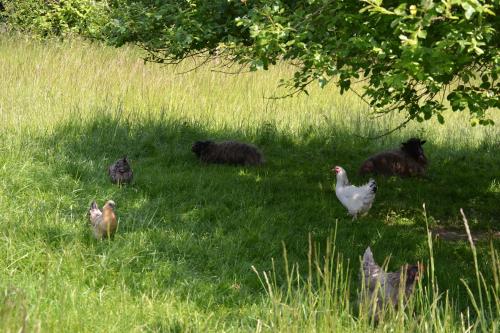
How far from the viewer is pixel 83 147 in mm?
10914

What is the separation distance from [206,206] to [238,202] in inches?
17.4

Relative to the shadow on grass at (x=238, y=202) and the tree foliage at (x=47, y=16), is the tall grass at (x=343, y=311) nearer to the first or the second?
the shadow on grass at (x=238, y=202)

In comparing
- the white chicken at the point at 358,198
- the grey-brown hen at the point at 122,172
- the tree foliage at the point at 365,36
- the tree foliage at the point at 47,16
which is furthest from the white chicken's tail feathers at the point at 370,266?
the tree foliage at the point at 47,16

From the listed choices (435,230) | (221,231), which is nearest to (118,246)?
(221,231)

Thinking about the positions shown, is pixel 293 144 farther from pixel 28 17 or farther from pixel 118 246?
pixel 28 17

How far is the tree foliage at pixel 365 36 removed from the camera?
4613 millimetres

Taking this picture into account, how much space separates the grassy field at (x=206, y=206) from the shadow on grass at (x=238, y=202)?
28mm

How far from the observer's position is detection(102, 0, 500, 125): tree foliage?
4.61m

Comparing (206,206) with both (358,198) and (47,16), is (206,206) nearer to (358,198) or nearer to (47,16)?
(358,198)

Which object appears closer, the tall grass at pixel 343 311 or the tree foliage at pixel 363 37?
the tall grass at pixel 343 311

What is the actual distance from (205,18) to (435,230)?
361cm

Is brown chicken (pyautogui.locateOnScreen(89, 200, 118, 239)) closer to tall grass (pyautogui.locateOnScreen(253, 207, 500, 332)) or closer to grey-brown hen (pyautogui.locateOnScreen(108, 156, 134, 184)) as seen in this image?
tall grass (pyautogui.locateOnScreen(253, 207, 500, 332))

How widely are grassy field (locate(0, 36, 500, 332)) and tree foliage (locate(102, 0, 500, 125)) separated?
1.39m

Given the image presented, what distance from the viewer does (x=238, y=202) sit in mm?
8680
